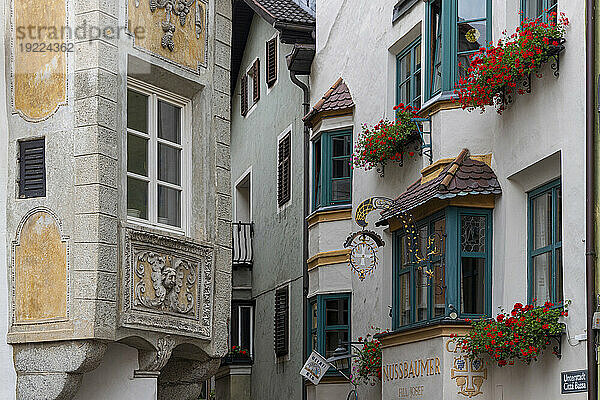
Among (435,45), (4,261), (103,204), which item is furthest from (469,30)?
(4,261)

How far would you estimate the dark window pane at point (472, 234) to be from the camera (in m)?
13.3

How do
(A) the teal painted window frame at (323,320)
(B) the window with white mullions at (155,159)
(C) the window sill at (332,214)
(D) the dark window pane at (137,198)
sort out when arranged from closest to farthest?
1. (D) the dark window pane at (137,198)
2. (B) the window with white mullions at (155,159)
3. (A) the teal painted window frame at (323,320)
4. (C) the window sill at (332,214)

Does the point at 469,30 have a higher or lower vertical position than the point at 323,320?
higher

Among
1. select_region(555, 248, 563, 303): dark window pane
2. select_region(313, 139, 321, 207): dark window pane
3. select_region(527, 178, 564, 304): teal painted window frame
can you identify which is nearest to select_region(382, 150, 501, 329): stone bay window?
select_region(527, 178, 564, 304): teal painted window frame

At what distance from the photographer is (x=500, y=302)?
42.2 feet

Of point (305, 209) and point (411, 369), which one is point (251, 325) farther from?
point (411, 369)

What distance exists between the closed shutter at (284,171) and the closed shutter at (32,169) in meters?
10.6

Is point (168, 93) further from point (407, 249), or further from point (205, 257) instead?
point (407, 249)

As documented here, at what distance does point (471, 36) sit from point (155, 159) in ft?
13.3

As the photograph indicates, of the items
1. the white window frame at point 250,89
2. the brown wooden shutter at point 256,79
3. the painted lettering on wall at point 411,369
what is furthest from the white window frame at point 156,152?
the white window frame at point 250,89

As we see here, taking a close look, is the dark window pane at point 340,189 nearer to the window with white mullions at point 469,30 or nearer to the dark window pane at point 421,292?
the dark window pane at point 421,292

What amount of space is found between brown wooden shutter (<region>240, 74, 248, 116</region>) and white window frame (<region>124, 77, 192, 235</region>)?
13.5 metres

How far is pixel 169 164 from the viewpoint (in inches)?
504

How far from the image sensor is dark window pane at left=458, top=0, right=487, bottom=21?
44.9 feet
